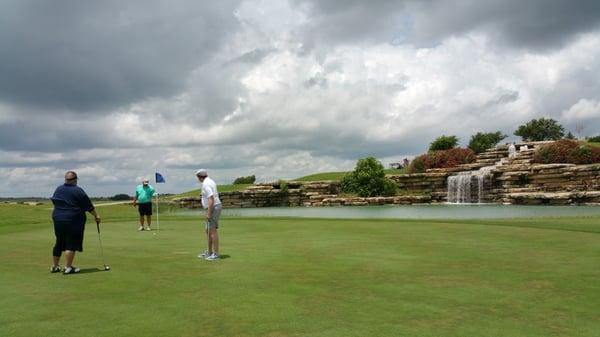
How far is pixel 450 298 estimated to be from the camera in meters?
8.02

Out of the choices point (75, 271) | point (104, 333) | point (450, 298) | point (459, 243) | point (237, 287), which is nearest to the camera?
point (104, 333)

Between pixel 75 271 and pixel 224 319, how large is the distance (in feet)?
18.9

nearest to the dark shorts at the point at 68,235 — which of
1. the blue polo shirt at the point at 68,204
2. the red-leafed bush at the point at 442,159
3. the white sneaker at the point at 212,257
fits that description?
the blue polo shirt at the point at 68,204

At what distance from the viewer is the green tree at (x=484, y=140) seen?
393 feet

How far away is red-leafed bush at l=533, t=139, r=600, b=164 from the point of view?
243 feet

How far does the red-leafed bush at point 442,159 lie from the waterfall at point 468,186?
15.7 metres

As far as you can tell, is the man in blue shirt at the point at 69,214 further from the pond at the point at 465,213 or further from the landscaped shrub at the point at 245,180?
the landscaped shrub at the point at 245,180

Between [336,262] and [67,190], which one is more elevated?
[67,190]

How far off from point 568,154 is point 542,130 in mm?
56201

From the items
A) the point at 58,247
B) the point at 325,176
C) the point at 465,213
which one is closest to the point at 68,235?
the point at 58,247

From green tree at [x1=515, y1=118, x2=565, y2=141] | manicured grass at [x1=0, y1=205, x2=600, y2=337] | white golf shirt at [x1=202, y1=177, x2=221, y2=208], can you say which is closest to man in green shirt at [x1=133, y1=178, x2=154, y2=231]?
manicured grass at [x1=0, y1=205, x2=600, y2=337]

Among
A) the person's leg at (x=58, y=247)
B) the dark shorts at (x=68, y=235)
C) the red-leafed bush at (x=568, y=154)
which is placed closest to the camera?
the person's leg at (x=58, y=247)

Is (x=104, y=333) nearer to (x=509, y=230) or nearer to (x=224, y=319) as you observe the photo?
(x=224, y=319)

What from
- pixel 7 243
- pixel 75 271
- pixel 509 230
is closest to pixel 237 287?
pixel 75 271
